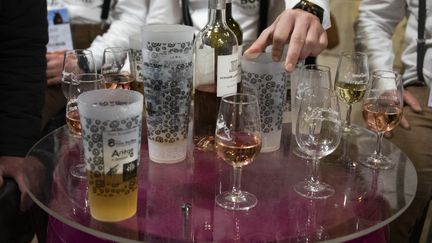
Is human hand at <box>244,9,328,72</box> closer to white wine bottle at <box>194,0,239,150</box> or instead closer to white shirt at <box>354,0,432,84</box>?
white wine bottle at <box>194,0,239,150</box>

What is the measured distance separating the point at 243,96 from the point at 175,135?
0.63 ft

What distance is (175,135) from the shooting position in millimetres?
1100

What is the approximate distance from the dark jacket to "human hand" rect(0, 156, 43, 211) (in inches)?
1.3

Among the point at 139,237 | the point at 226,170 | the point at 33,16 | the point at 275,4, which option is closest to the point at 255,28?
the point at 275,4

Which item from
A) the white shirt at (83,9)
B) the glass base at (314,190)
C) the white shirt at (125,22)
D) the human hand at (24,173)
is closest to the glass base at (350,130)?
the glass base at (314,190)

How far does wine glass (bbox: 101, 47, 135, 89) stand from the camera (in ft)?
4.27

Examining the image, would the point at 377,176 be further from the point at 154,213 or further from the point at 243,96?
the point at 154,213

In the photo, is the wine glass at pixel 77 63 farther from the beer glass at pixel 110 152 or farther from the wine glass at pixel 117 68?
the beer glass at pixel 110 152

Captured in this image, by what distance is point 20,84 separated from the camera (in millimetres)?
1527

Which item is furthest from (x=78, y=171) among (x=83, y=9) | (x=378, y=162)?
(x=83, y=9)

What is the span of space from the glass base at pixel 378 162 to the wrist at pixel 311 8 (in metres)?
0.39

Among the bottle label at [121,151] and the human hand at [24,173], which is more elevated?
the bottle label at [121,151]

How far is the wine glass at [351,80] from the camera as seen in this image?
144 cm

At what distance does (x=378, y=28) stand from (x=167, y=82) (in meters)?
1.44
